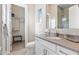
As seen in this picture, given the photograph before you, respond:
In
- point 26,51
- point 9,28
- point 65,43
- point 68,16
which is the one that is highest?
point 68,16

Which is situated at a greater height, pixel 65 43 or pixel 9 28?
pixel 9 28

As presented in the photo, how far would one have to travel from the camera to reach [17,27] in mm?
1967

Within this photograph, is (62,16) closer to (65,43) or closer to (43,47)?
(65,43)

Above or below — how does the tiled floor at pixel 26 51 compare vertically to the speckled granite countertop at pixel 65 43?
below

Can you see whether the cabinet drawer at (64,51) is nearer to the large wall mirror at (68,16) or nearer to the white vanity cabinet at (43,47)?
the white vanity cabinet at (43,47)

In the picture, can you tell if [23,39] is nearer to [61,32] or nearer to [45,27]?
[45,27]

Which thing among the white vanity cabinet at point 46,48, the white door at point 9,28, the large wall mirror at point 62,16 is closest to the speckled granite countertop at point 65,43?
the white vanity cabinet at point 46,48

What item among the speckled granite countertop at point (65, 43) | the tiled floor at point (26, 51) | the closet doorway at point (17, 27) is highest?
the closet doorway at point (17, 27)

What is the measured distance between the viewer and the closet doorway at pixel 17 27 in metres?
1.96

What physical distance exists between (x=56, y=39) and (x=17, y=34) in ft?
1.72

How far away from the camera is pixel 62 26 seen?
198 cm

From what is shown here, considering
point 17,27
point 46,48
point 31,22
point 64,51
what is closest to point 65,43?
point 64,51

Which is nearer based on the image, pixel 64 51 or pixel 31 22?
pixel 64 51

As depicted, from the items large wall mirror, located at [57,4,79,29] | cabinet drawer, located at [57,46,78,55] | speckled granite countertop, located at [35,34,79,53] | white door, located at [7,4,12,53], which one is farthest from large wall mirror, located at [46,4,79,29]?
white door, located at [7,4,12,53]
